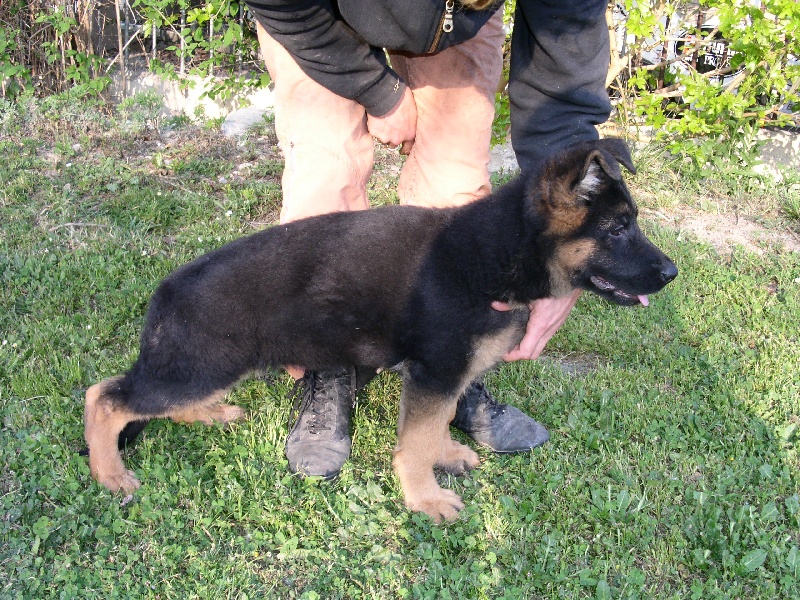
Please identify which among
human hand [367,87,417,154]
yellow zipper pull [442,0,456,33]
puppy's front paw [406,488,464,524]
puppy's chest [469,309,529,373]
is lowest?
puppy's front paw [406,488,464,524]

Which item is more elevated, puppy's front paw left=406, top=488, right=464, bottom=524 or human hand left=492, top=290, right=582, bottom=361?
human hand left=492, top=290, right=582, bottom=361

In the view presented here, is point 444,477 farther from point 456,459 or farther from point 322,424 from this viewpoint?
point 322,424

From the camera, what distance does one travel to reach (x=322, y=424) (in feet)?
12.5

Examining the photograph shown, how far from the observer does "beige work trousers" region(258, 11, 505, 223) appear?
12.6 ft

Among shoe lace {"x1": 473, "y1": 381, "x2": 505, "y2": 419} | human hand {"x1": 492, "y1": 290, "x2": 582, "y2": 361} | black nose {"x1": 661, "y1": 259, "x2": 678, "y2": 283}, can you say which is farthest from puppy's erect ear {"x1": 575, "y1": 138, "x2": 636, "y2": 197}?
shoe lace {"x1": 473, "y1": 381, "x2": 505, "y2": 419}

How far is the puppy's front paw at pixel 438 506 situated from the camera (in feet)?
11.2

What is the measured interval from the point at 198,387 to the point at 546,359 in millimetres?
2254

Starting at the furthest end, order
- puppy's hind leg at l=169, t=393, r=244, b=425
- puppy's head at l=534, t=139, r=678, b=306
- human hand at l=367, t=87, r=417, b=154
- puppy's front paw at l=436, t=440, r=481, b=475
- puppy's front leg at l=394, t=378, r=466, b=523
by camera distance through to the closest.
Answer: human hand at l=367, t=87, r=417, b=154 → puppy's front paw at l=436, t=440, r=481, b=475 → puppy's hind leg at l=169, t=393, r=244, b=425 → puppy's front leg at l=394, t=378, r=466, b=523 → puppy's head at l=534, t=139, r=678, b=306

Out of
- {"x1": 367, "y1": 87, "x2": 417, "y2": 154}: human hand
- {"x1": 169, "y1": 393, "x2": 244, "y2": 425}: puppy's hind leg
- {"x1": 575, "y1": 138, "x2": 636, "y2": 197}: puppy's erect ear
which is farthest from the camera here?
{"x1": 367, "y1": 87, "x2": 417, "y2": 154}: human hand

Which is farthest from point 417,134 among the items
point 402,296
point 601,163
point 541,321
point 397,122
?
point 601,163

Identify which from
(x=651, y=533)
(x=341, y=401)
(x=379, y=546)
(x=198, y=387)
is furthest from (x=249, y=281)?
(x=651, y=533)

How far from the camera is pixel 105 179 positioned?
6535mm

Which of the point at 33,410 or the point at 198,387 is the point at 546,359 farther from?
the point at 33,410

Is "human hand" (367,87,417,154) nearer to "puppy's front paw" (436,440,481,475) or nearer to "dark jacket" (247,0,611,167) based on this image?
"dark jacket" (247,0,611,167)
